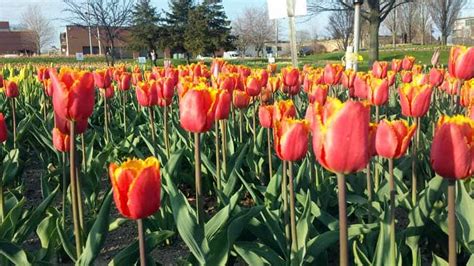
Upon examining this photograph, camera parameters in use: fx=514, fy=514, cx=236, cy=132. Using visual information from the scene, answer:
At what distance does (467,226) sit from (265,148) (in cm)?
216

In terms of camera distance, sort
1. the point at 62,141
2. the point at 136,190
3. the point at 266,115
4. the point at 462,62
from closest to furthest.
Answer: the point at 136,190, the point at 62,141, the point at 266,115, the point at 462,62

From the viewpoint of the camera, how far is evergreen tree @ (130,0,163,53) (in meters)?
50.1

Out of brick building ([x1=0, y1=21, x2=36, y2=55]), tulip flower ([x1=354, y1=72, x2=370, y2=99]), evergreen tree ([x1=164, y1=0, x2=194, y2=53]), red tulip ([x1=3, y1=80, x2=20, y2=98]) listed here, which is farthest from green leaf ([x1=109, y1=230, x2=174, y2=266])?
brick building ([x1=0, y1=21, x2=36, y2=55])

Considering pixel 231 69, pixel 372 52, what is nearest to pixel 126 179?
pixel 231 69

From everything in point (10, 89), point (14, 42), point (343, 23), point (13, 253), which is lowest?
point (13, 253)

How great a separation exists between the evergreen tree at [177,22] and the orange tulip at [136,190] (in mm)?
49647

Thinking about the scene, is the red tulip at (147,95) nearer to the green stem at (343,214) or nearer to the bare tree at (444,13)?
the green stem at (343,214)

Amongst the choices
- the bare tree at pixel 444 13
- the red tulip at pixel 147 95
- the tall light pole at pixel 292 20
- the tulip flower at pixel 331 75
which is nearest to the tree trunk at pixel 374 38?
the tall light pole at pixel 292 20

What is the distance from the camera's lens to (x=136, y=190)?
1480mm

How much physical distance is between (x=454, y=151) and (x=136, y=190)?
0.93 meters

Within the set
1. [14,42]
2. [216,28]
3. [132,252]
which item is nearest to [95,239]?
[132,252]

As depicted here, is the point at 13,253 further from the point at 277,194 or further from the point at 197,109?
the point at 277,194

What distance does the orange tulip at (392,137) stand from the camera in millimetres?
1918

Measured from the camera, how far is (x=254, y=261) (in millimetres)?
2008
